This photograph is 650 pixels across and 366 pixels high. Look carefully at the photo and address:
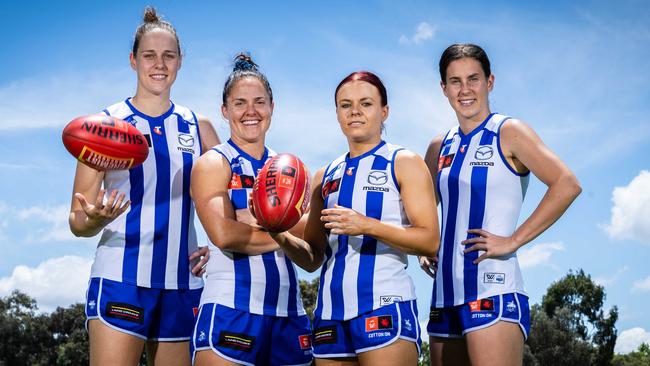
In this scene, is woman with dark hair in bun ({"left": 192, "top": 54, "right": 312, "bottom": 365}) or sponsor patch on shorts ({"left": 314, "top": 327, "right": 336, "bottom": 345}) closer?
sponsor patch on shorts ({"left": 314, "top": 327, "right": 336, "bottom": 345})

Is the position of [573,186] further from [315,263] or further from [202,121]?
[202,121]

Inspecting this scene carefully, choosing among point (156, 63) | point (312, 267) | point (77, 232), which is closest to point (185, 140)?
point (156, 63)

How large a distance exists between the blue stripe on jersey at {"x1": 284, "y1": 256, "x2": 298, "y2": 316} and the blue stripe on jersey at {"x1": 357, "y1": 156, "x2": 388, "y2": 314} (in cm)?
71

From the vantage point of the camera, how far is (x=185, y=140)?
600cm

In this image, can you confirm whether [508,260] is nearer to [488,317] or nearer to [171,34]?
[488,317]

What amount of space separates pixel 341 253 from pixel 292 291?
617 mm

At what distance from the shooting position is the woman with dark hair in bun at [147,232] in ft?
17.9

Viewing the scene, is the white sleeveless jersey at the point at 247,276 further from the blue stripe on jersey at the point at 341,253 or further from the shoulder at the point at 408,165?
the shoulder at the point at 408,165

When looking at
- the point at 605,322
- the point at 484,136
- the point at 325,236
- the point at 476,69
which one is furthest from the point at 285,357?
the point at 605,322

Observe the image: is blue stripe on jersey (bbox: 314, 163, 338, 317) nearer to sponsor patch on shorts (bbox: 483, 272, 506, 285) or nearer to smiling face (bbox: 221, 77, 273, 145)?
smiling face (bbox: 221, 77, 273, 145)

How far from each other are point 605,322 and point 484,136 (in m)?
52.4

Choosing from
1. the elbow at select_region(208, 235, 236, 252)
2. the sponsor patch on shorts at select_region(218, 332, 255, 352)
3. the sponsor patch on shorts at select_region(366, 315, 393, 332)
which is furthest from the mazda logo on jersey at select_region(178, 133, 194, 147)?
the sponsor patch on shorts at select_region(366, 315, 393, 332)

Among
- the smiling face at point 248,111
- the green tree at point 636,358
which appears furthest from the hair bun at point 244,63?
the green tree at point 636,358

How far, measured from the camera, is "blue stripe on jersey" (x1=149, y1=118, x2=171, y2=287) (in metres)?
5.70
